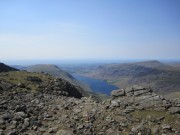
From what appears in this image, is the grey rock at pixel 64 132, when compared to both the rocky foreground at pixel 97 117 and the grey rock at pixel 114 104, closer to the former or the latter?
the rocky foreground at pixel 97 117

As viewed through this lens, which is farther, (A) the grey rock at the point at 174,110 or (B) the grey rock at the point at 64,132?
(A) the grey rock at the point at 174,110

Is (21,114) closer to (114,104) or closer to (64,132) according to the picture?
(64,132)

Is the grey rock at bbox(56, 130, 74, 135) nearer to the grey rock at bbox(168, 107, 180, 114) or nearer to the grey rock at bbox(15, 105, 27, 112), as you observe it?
the grey rock at bbox(15, 105, 27, 112)

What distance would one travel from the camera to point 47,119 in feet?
75.7

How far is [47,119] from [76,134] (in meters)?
4.56

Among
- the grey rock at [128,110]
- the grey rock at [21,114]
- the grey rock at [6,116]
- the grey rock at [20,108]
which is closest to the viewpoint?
the grey rock at [6,116]

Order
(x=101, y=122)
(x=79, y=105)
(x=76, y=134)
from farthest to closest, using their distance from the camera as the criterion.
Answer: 1. (x=79, y=105)
2. (x=101, y=122)
3. (x=76, y=134)

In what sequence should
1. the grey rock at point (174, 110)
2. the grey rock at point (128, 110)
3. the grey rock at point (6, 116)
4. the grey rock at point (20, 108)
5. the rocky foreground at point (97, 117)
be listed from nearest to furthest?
the rocky foreground at point (97, 117)
the grey rock at point (6, 116)
the grey rock at point (174, 110)
the grey rock at point (20, 108)
the grey rock at point (128, 110)

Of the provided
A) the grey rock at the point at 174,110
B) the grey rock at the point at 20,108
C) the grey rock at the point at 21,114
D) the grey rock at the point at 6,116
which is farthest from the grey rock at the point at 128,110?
the grey rock at the point at 6,116

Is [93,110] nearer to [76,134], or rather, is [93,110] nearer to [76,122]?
[76,122]

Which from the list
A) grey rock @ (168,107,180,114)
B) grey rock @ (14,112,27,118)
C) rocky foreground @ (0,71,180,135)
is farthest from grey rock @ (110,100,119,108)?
grey rock @ (14,112,27,118)

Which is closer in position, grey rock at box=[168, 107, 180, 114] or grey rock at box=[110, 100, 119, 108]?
grey rock at box=[168, 107, 180, 114]

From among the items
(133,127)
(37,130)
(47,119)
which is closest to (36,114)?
(47,119)

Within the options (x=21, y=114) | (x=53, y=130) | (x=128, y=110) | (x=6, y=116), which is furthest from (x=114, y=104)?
(x=6, y=116)
